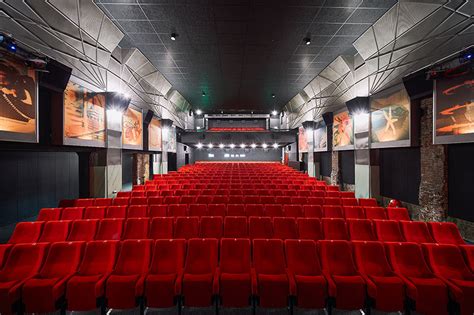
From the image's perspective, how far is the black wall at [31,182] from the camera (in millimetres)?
6245

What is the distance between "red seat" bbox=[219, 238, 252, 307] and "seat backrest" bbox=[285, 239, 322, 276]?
65cm

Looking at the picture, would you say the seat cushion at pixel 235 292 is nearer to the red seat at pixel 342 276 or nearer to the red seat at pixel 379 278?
the red seat at pixel 342 276

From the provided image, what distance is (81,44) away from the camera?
17.4 feet

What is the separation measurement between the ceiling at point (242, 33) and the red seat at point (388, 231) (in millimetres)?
5081

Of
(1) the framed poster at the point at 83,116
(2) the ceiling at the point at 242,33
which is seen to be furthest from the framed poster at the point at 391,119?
(1) the framed poster at the point at 83,116

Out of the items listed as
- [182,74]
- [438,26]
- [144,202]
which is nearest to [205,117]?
[182,74]

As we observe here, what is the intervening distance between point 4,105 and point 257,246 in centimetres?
529

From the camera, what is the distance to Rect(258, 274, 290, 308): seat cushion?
253 centimetres

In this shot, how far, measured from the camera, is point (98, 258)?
2953 millimetres

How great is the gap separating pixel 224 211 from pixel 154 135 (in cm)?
814

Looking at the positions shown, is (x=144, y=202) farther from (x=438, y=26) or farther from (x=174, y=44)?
(x=438, y=26)

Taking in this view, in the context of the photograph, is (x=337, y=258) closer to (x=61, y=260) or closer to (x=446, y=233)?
(x=446, y=233)

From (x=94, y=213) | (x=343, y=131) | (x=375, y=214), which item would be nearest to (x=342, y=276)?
(x=375, y=214)

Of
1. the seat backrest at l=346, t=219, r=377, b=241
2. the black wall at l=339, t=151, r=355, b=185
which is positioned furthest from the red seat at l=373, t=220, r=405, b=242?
the black wall at l=339, t=151, r=355, b=185
